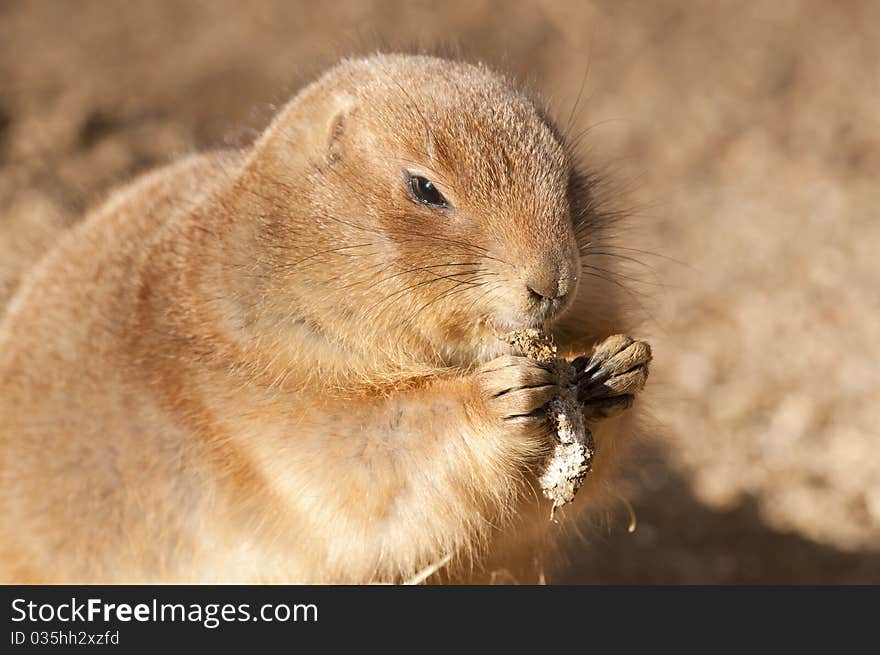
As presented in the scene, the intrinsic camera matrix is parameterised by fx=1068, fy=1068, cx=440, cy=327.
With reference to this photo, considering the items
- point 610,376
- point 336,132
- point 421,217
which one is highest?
point 336,132

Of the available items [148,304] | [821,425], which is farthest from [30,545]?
[821,425]

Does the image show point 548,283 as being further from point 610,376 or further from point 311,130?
point 311,130

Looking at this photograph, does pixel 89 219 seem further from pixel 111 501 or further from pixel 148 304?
pixel 111 501

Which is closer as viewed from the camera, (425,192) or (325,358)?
(425,192)

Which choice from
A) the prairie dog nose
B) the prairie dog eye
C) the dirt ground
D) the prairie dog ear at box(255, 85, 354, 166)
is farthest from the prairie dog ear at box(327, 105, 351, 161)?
the dirt ground

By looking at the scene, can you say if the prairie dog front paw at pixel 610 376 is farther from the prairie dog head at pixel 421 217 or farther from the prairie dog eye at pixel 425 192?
the prairie dog eye at pixel 425 192

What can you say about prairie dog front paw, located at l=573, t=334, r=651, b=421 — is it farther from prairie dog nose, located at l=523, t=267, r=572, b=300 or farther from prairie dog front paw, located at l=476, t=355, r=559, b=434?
prairie dog nose, located at l=523, t=267, r=572, b=300

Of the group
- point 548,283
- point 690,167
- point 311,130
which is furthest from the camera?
point 690,167

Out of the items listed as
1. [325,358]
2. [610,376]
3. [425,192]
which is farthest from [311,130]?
[610,376]
